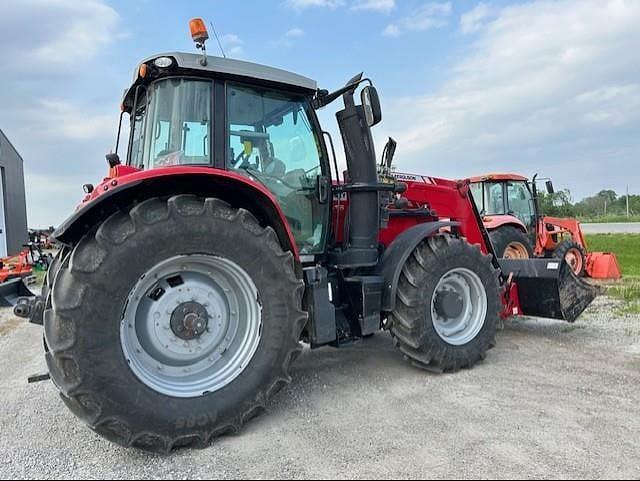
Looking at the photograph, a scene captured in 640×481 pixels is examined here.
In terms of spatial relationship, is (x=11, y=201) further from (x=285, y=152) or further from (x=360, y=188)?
(x=360, y=188)

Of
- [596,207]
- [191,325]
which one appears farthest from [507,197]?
[596,207]

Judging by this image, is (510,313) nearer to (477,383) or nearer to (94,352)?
(477,383)

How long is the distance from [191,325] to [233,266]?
0.45 metres

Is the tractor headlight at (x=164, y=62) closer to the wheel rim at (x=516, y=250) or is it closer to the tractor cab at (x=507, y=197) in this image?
the wheel rim at (x=516, y=250)

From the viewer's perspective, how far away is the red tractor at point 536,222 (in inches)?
381

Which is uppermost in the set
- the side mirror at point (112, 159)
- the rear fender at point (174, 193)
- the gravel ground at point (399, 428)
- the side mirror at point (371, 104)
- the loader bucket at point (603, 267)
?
the side mirror at point (371, 104)

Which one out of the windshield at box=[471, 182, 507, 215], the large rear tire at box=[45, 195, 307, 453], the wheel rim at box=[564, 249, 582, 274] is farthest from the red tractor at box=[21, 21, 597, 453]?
the windshield at box=[471, 182, 507, 215]

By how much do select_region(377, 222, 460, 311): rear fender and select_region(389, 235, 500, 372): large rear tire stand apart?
0.34 ft

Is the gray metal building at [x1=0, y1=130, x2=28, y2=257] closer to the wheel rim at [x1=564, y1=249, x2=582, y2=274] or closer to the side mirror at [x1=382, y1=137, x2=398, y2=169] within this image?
the side mirror at [x1=382, y1=137, x2=398, y2=169]

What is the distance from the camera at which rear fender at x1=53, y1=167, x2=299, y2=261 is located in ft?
9.39

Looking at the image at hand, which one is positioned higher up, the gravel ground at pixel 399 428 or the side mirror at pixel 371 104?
the side mirror at pixel 371 104

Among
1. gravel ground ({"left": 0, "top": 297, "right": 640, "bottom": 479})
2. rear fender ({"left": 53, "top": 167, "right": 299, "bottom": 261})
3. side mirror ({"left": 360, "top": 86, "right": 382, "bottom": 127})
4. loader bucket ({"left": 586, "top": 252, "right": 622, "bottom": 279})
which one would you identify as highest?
side mirror ({"left": 360, "top": 86, "right": 382, "bottom": 127})

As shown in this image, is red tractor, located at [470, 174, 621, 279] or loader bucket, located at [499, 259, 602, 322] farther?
red tractor, located at [470, 174, 621, 279]

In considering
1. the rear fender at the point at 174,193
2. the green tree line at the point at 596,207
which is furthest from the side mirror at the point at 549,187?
the green tree line at the point at 596,207
